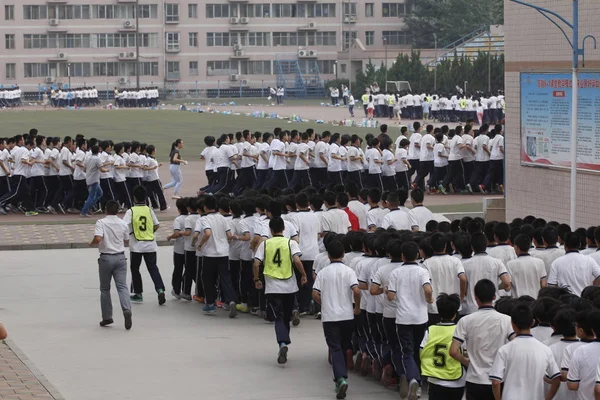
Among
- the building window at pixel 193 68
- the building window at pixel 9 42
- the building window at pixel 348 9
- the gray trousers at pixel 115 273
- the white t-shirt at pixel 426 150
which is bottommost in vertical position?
the gray trousers at pixel 115 273

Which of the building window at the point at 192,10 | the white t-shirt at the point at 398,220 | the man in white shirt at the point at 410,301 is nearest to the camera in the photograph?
the man in white shirt at the point at 410,301

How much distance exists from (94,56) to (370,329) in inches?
3435

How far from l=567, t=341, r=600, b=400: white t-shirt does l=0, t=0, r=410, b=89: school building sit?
86.9 metres

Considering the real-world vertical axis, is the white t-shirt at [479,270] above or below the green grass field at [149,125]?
below

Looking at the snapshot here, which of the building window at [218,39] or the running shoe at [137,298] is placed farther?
the building window at [218,39]

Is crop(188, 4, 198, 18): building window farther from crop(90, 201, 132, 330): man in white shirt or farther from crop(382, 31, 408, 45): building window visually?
crop(90, 201, 132, 330): man in white shirt

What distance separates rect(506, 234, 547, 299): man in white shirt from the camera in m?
12.4

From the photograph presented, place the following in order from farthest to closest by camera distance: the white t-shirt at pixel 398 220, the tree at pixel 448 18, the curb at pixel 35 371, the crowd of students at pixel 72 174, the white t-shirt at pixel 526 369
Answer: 1. the tree at pixel 448 18
2. the crowd of students at pixel 72 174
3. the white t-shirt at pixel 398 220
4. the curb at pixel 35 371
5. the white t-shirt at pixel 526 369

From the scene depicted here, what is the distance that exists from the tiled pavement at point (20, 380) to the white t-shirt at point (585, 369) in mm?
5333

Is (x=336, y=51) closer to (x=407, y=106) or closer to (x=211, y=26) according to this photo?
(x=211, y=26)

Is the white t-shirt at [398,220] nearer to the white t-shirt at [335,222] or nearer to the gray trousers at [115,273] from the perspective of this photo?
the white t-shirt at [335,222]

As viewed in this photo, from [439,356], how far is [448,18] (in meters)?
88.3

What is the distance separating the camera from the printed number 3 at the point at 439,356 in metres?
10.3

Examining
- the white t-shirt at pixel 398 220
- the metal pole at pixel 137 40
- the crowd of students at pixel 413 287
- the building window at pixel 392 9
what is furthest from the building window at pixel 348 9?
the white t-shirt at pixel 398 220
